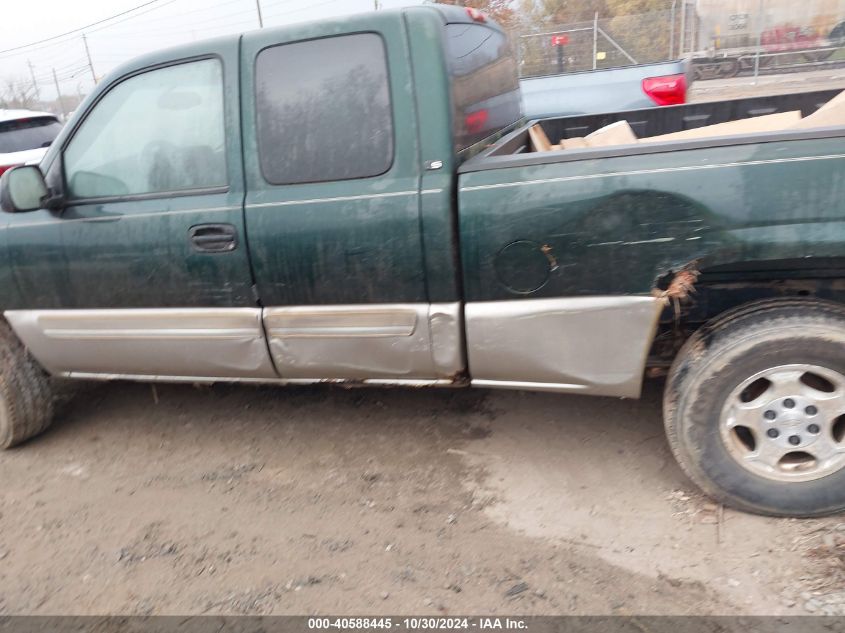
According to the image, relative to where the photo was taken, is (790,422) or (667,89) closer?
(790,422)

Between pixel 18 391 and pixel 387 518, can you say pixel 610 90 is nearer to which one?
pixel 387 518

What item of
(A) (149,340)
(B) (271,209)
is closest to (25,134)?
(A) (149,340)

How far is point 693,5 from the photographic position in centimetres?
1934

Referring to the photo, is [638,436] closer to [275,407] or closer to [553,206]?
[553,206]

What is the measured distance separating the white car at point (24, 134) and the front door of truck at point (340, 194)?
16.8 feet

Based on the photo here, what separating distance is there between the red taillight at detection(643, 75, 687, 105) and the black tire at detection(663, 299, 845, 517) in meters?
4.61

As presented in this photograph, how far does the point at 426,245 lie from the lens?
2.62 metres

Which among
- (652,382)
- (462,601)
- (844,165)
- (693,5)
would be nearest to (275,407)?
(462,601)

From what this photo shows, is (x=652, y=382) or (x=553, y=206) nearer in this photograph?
(x=553, y=206)

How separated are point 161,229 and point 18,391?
1.33 m

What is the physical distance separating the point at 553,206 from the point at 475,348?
0.65 meters

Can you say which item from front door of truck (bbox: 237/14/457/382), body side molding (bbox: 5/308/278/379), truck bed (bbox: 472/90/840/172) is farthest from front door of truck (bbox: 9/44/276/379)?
truck bed (bbox: 472/90/840/172)

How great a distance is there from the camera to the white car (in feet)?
22.2

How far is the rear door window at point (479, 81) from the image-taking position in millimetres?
2697
